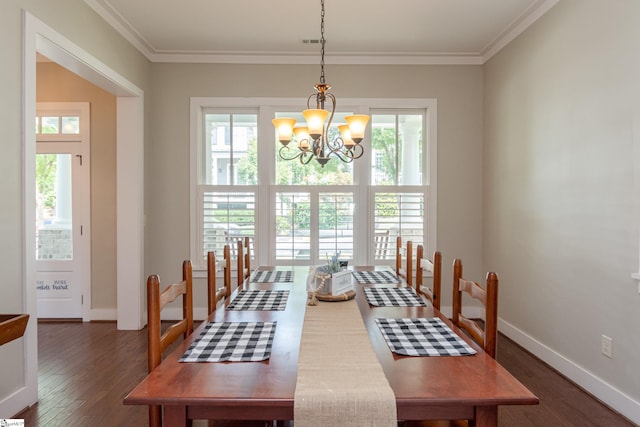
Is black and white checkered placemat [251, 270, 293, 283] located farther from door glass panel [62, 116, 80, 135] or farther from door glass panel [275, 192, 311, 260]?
door glass panel [62, 116, 80, 135]

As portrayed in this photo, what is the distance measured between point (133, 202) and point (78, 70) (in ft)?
4.38

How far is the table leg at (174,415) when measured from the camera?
118 centimetres

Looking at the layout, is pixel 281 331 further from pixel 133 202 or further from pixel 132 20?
pixel 132 20

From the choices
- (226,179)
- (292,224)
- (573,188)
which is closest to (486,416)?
(573,188)

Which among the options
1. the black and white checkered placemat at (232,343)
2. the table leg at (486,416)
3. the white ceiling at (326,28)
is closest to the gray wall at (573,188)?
the white ceiling at (326,28)

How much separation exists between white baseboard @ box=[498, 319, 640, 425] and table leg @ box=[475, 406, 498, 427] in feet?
5.85

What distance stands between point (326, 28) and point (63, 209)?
11.2ft

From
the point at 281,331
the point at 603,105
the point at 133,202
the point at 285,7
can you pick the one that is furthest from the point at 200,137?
the point at 603,105

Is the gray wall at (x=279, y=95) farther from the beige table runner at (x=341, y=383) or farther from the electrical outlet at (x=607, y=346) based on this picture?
the beige table runner at (x=341, y=383)

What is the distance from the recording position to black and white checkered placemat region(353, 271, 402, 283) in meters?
2.75

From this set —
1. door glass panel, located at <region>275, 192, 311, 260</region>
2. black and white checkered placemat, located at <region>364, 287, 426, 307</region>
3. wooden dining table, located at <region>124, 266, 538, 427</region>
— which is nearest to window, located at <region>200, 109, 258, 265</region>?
door glass panel, located at <region>275, 192, 311, 260</region>

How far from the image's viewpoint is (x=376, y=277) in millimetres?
2877

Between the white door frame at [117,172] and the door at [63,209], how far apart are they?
1.98 ft

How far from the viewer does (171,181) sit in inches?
170
